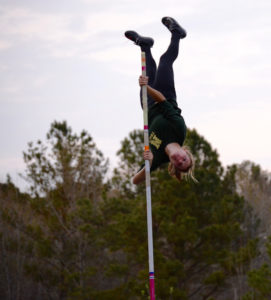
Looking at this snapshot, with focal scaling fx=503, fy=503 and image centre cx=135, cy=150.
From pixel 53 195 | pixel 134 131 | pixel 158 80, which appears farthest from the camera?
pixel 134 131

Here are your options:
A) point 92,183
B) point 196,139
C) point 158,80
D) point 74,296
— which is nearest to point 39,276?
point 74,296

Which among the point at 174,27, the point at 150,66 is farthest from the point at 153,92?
the point at 174,27

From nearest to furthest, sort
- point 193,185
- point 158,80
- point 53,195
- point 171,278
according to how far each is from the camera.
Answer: point 158,80 → point 171,278 → point 193,185 → point 53,195

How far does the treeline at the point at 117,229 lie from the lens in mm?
15672

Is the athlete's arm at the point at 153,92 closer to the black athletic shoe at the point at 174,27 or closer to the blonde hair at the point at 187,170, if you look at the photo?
the blonde hair at the point at 187,170

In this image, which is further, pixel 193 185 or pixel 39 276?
pixel 39 276

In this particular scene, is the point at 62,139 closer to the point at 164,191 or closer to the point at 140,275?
the point at 164,191

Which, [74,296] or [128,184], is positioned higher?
[128,184]

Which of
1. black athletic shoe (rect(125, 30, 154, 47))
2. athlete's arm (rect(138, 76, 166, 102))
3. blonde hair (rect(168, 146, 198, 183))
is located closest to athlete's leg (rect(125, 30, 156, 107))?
black athletic shoe (rect(125, 30, 154, 47))

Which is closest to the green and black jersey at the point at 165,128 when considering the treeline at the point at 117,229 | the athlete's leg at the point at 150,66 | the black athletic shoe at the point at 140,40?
the athlete's leg at the point at 150,66

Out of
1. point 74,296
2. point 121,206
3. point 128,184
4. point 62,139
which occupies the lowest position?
point 74,296

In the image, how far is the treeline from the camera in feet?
51.4

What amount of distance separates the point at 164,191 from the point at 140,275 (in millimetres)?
2710

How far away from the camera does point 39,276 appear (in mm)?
18328
